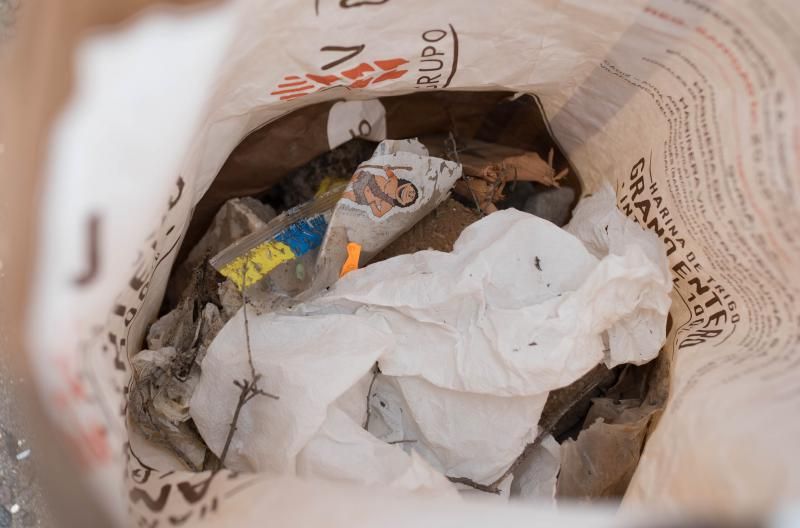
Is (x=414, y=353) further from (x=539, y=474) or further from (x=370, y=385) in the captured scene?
(x=539, y=474)

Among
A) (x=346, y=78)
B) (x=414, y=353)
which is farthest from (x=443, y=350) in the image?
(x=346, y=78)

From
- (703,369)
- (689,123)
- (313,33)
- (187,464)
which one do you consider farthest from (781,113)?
(187,464)

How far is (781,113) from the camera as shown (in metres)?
0.50

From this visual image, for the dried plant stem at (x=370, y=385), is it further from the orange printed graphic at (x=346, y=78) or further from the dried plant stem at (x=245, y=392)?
the orange printed graphic at (x=346, y=78)

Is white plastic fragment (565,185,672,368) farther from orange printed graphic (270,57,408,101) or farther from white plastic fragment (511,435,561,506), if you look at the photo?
orange printed graphic (270,57,408,101)

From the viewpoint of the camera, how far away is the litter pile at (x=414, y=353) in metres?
0.60

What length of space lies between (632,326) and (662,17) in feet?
0.97

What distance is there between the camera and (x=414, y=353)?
642mm

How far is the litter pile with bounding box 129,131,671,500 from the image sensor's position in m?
0.60

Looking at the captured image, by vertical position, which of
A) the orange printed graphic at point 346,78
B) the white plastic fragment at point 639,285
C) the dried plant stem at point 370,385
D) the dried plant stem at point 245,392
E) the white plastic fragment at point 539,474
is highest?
the orange printed graphic at point 346,78

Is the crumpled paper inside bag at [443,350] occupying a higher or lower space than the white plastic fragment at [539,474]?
higher

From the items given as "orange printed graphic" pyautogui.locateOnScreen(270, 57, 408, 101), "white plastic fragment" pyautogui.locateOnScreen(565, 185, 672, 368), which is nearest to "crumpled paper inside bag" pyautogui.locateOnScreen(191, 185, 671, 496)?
"white plastic fragment" pyautogui.locateOnScreen(565, 185, 672, 368)

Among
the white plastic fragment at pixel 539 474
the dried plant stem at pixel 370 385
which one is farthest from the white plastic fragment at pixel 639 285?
the dried plant stem at pixel 370 385

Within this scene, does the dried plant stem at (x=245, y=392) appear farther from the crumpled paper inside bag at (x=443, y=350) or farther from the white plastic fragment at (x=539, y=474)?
the white plastic fragment at (x=539, y=474)
